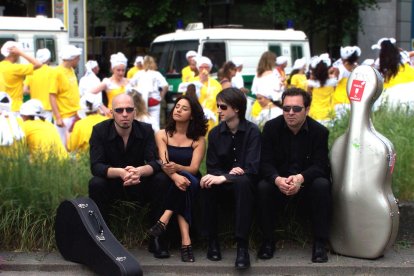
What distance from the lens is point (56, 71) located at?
10391 mm

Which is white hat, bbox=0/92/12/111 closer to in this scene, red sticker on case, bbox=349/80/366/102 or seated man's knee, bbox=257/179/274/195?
seated man's knee, bbox=257/179/274/195

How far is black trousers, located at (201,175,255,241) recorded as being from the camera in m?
6.17

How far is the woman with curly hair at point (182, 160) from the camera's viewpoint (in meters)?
6.36

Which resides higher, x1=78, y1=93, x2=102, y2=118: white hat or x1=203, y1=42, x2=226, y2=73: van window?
x1=203, y1=42, x2=226, y2=73: van window

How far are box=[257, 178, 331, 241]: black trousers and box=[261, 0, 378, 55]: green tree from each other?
15531 mm

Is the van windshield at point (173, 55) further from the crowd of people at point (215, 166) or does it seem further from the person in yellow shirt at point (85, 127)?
the crowd of people at point (215, 166)

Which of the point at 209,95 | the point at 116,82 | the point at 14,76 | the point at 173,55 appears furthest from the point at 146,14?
the point at 14,76

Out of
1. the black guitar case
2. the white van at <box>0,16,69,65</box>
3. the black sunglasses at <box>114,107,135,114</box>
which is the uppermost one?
the white van at <box>0,16,69,65</box>

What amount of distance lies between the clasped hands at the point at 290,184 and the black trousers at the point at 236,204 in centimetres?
23

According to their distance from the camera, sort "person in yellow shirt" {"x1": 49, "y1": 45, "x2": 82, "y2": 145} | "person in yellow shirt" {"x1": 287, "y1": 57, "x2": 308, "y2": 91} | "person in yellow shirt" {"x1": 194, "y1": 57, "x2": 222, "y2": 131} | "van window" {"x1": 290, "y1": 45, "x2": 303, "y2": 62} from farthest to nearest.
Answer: "van window" {"x1": 290, "y1": 45, "x2": 303, "y2": 62}, "person in yellow shirt" {"x1": 287, "y1": 57, "x2": 308, "y2": 91}, "person in yellow shirt" {"x1": 194, "y1": 57, "x2": 222, "y2": 131}, "person in yellow shirt" {"x1": 49, "y1": 45, "x2": 82, "y2": 145}

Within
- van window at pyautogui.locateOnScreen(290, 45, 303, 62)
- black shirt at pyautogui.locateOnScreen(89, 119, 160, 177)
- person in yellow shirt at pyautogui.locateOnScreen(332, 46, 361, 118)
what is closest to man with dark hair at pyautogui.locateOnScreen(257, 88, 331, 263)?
black shirt at pyautogui.locateOnScreen(89, 119, 160, 177)

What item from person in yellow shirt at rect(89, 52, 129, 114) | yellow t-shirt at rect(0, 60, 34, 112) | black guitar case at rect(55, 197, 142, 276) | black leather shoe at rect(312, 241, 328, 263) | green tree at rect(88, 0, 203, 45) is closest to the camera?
black guitar case at rect(55, 197, 142, 276)

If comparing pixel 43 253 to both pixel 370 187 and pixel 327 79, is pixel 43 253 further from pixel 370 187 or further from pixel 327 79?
pixel 327 79

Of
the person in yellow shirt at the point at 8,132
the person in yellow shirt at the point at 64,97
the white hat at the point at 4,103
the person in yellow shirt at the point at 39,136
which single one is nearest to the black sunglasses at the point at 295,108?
the person in yellow shirt at the point at 39,136
